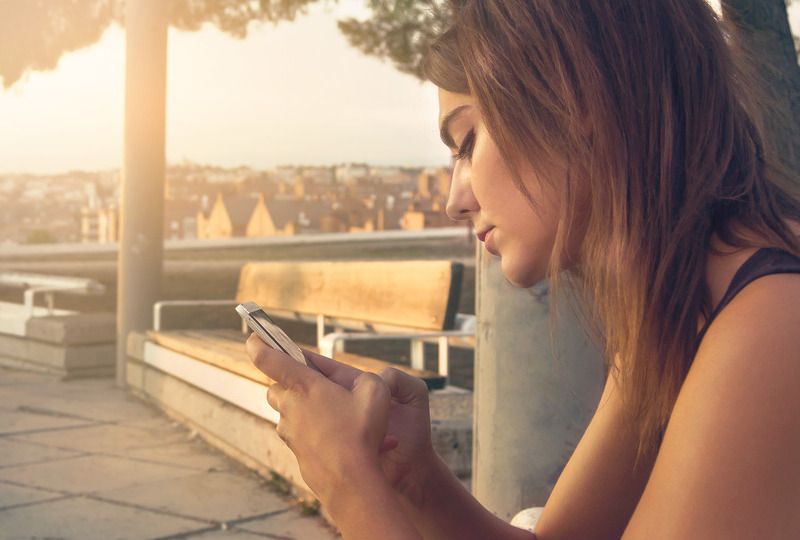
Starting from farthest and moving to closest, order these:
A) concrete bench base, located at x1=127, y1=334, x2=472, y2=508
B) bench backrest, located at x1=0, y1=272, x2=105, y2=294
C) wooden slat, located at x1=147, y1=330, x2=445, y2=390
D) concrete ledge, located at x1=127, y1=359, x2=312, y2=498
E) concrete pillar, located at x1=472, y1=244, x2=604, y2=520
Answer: bench backrest, located at x1=0, y1=272, x2=105, y2=294 < concrete ledge, located at x1=127, y1=359, x2=312, y2=498 < wooden slat, located at x1=147, y1=330, x2=445, y2=390 < concrete bench base, located at x1=127, y1=334, x2=472, y2=508 < concrete pillar, located at x1=472, y1=244, x2=604, y2=520

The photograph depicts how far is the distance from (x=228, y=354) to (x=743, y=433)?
4649 millimetres

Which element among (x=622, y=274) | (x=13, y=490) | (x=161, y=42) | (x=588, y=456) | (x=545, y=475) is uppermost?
(x=161, y=42)

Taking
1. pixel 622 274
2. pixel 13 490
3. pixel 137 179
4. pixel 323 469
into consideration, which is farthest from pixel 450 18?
pixel 137 179

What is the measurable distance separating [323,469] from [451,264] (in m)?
3.32

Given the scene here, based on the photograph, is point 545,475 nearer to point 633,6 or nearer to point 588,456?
point 588,456

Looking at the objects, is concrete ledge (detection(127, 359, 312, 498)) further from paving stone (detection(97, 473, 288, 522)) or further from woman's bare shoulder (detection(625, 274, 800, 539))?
woman's bare shoulder (detection(625, 274, 800, 539))

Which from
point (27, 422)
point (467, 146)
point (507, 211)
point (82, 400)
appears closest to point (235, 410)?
point (27, 422)

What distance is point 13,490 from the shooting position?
5000 millimetres

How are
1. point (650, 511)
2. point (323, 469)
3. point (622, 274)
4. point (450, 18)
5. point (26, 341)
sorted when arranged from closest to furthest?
point (650, 511), point (622, 274), point (323, 469), point (450, 18), point (26, 341)

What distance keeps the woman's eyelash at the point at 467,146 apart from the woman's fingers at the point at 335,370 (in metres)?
0.40

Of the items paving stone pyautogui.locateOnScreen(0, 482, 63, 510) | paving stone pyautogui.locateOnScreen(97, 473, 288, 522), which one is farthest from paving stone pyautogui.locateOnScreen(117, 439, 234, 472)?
paving stone pyautogui.locateOnScreen(0, 482, 63, 510)

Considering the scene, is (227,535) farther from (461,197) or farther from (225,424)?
(461,197)

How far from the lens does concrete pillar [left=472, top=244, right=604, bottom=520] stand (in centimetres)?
323

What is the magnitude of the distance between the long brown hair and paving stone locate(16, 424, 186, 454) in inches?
193
